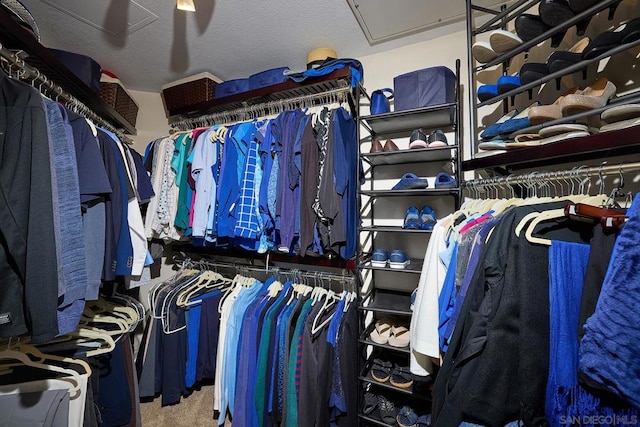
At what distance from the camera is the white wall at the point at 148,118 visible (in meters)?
2.24

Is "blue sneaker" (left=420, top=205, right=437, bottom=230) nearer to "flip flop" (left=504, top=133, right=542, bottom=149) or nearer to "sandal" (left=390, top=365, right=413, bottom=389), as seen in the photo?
"flip flop" (left=504, top=133, right=542, bottom=149)

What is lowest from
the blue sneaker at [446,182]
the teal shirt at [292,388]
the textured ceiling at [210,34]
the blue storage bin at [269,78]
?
the teal shirt at [292,388]

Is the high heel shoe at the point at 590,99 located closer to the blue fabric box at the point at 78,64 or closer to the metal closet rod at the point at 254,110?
the metal closet rod at the point at 254,110

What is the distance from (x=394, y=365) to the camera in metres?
1.44

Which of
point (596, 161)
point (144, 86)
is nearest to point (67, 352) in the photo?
point (144, 86)

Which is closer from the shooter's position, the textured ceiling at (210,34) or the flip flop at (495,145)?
the flip flop at (495,145)

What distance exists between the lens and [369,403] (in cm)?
141

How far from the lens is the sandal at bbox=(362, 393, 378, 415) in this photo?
1381 millimetres

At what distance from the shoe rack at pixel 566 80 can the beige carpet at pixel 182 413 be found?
2069 mm

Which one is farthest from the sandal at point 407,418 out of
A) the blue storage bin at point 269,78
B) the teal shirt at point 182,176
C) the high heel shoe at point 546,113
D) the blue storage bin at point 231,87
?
the blue storage bin at point 231,87

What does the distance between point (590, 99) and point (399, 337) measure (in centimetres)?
122

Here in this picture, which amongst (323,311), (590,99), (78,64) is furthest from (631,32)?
(78,64)

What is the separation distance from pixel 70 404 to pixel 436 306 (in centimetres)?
134

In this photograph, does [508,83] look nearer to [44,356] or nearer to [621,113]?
[621,113]
